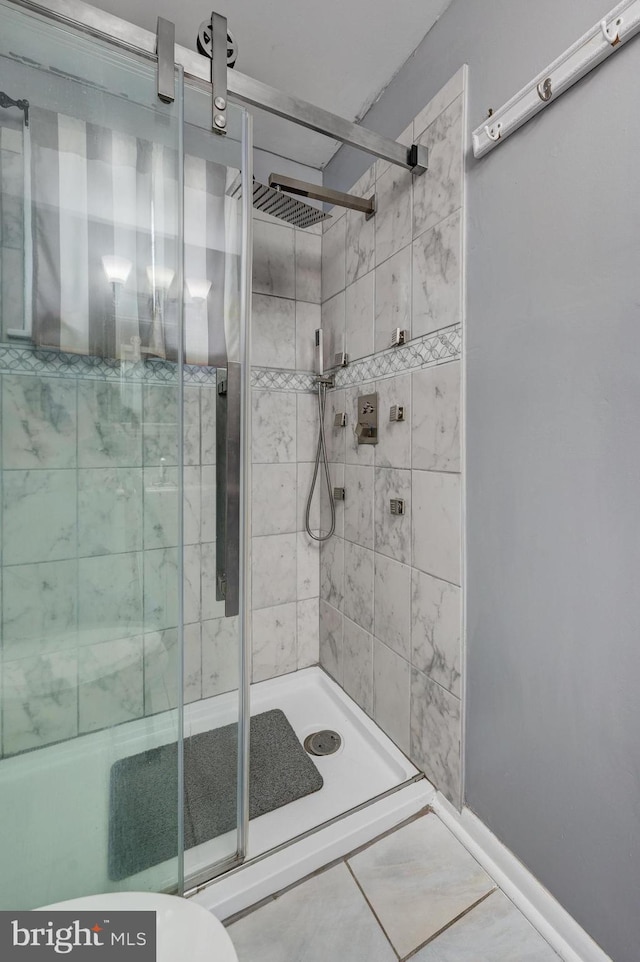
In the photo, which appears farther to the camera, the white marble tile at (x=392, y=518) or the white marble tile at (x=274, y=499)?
the white marble tile at (x=274, y=499)

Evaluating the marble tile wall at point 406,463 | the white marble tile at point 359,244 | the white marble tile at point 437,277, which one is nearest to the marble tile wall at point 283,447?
the marble tile wall at point 406,463

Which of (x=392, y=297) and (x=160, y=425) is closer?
(x=160, y=425)

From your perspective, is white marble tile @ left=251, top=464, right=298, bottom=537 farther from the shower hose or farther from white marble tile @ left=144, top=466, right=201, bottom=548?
white marble tile @ left=144, top=466, right=201, bottom=548

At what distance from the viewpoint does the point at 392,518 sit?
1521 millimetres

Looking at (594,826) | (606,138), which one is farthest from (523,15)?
(594,826)

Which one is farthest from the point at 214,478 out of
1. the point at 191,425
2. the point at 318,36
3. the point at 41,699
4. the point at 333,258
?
the point at 318,36

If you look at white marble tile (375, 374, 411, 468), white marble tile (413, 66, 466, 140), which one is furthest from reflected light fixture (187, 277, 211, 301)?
white marble tile (413, 66, 466, 140)

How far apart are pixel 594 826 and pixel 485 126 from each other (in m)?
1.64

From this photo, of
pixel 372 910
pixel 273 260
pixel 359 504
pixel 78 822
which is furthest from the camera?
pixel 273 260

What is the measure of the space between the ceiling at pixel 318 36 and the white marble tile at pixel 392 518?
140cm

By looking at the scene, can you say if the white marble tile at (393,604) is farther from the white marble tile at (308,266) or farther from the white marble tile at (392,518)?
the white marble tile at (308,266)

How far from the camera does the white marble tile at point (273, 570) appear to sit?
76.1 inches

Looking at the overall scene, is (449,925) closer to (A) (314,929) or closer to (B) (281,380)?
(A) (314,929)

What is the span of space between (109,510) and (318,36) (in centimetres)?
164
